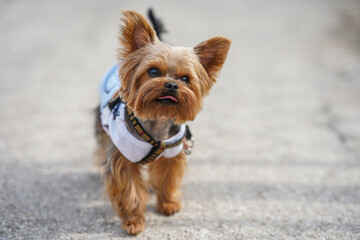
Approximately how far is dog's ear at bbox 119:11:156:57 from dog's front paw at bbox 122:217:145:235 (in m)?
1.52

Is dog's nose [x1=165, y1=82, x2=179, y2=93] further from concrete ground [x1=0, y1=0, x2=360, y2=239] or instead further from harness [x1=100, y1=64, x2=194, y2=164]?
concrete ground [x1=0, y1=0, x2=360, y2=239]

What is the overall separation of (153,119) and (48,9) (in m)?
8.98

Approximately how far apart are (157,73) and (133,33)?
1.35 ft

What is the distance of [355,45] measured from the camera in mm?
8906

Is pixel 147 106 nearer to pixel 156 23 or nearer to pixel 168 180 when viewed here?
pixel 168 180

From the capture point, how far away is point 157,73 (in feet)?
9.20

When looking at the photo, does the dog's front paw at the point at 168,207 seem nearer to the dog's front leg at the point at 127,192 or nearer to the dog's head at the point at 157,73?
the dog's front leg at the point at 127,192

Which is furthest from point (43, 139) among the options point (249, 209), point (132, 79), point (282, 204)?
point (282, 204)

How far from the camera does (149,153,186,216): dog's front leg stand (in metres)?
3.53

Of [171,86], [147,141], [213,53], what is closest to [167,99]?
[171,86]

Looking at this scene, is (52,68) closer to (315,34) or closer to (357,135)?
(357,135)

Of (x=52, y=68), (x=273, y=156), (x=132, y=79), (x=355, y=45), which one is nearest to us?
(x=132, y=79)

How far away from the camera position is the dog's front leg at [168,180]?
353 cm

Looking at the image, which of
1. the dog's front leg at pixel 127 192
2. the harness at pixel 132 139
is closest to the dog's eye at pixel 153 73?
the harness at pixel 132 139
